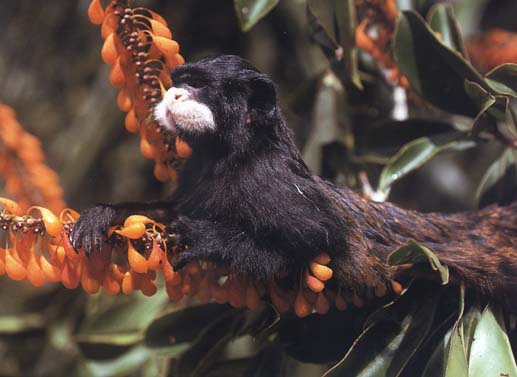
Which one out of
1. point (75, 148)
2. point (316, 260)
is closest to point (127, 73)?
point (316, 260)

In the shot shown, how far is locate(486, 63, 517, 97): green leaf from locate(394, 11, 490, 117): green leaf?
0.15 feet

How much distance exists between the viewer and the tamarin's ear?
1.72 m

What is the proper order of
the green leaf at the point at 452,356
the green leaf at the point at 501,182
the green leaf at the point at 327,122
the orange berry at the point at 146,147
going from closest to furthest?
1. the green leaf at the point at 452,356
2. the orange berry at the point at 146,147
3. the green leaf at the point at 501,182
4. the green leaf at the point at 327,122

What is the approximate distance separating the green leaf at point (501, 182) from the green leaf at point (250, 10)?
2.37 ft

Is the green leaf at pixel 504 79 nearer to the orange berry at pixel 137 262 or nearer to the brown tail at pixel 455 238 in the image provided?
the brown tail at pixel 455 238

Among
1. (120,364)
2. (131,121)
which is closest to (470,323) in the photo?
(131,121)

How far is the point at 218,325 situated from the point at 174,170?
388 mm

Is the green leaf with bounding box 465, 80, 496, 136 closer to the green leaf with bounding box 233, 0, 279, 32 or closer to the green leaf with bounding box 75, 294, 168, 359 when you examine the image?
the green leaf with bounding box 233, 0, 279, 32

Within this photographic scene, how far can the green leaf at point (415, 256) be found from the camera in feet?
4.90

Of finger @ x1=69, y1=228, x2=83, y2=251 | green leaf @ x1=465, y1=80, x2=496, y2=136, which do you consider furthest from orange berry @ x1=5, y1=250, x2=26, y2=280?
green leaf @ x1=465, y1=80, x2=496, y2=136

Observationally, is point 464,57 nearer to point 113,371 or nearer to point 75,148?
point 113,371

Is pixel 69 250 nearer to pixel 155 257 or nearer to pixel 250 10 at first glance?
pixel 155 257

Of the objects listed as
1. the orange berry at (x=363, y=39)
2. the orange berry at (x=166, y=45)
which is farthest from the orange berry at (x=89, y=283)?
the orange berry at (x=363, y=39)

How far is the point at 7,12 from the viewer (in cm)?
423
